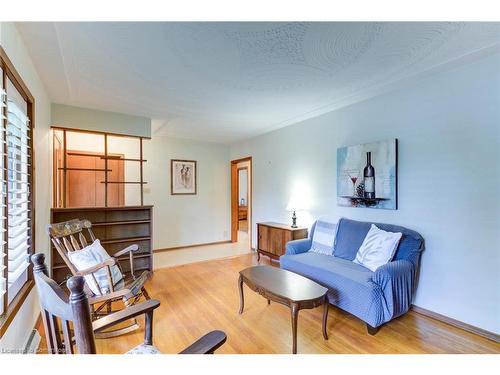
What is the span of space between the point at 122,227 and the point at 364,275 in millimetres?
3225

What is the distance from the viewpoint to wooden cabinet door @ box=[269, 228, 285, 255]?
12.4 feet

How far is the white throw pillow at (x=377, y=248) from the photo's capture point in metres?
2.37

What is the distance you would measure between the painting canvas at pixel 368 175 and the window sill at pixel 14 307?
128 inches

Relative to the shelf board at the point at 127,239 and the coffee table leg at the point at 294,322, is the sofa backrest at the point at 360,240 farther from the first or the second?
the shelf board at the point at 127,239

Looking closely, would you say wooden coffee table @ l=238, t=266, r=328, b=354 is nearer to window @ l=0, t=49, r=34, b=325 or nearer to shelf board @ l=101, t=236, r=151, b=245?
window @ l=0, t=49, r=34, b=325

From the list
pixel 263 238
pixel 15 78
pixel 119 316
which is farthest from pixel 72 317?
pixel 263 238

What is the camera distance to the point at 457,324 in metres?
2.20

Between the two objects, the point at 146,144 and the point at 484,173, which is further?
the point at 146,144

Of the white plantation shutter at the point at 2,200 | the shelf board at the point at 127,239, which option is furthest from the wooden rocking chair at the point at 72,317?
the shelf board at the point at 127,239

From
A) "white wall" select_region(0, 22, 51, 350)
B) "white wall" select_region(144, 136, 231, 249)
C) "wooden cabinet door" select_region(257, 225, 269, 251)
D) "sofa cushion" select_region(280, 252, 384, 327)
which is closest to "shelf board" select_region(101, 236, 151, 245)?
"white wall" select_region(0, 22, 51, 350)

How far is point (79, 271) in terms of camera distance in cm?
201

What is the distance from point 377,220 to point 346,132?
1.20m
